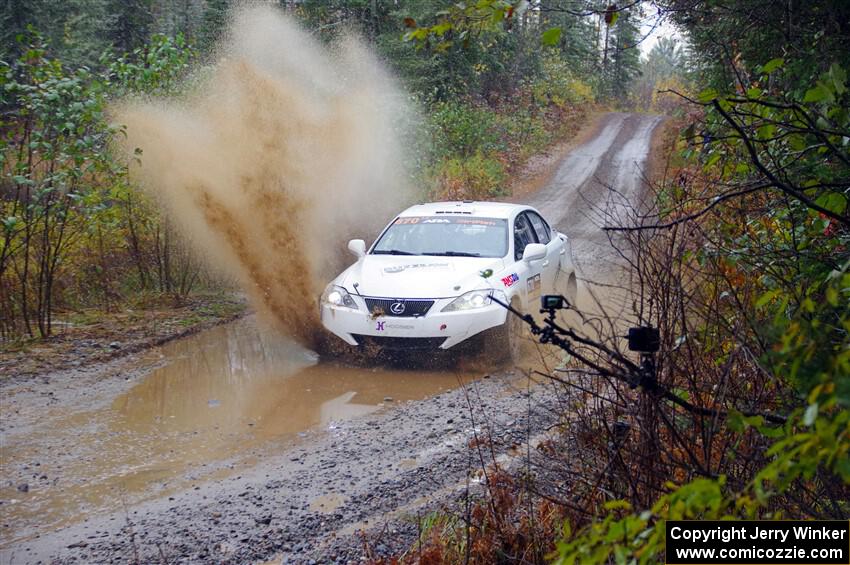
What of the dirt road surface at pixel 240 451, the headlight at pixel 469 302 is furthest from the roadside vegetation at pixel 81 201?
the headlight at pixel 469 302

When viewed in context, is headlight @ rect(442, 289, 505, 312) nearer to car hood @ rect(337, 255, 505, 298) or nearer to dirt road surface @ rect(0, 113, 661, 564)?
car hood @ rect(337, 255, 505, 298)

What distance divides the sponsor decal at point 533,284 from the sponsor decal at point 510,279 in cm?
33

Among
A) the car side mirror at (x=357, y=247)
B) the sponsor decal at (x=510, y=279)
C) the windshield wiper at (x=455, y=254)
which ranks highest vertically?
the car side mirror at (x=357, y=247)

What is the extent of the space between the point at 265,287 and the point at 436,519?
21.5ft

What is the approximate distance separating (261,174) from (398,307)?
4534mm

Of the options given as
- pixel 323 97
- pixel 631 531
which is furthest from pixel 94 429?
pixel 323 97

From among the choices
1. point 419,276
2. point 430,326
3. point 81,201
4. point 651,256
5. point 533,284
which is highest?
point 651,256

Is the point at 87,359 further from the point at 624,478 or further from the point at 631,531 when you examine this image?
the point at 631,531

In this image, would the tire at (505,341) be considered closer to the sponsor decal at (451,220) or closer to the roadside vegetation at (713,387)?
the sponsor decal at (451,220)

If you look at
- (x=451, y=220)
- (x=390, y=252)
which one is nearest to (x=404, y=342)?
(x=390, y=252)

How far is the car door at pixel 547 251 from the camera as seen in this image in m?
10.9

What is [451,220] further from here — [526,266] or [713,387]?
[713,387]

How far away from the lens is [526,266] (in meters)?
10.2

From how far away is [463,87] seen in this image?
30672 millimetres
